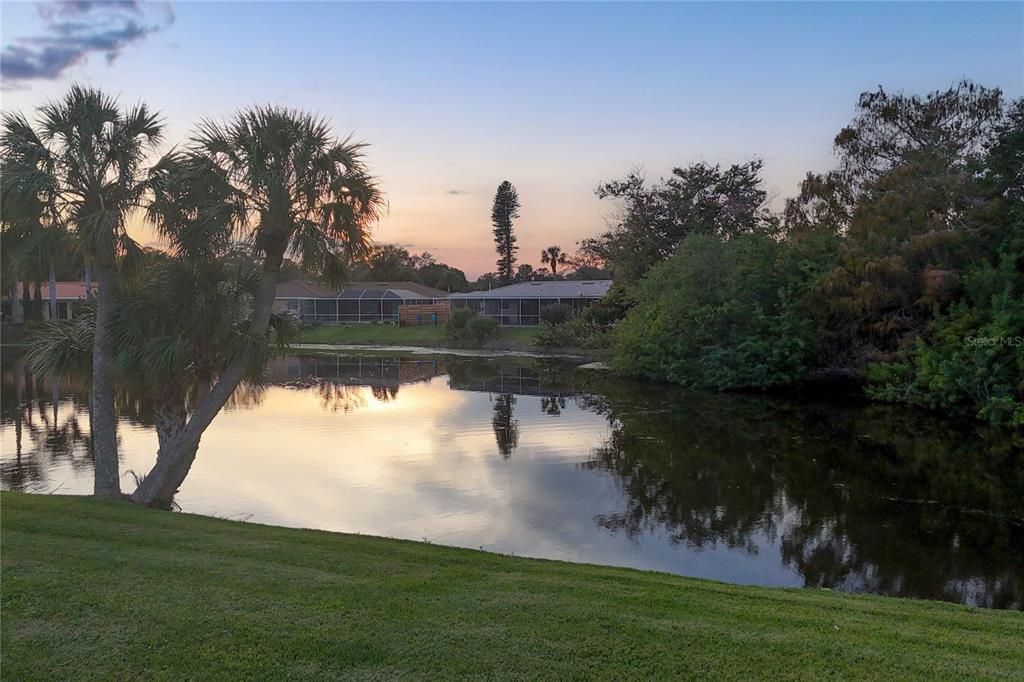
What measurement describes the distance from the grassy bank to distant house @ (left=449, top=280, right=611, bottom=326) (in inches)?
70.9

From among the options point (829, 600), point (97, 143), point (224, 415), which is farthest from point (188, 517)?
point (224, 415)

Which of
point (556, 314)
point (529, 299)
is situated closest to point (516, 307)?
point (529, 299)

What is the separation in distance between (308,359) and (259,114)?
90.5 ft

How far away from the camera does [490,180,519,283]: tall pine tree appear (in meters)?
75.4

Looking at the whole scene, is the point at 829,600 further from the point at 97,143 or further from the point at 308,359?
the point at 308,359

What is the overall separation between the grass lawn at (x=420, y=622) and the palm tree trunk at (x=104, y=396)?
313 cm

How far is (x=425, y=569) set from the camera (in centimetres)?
596

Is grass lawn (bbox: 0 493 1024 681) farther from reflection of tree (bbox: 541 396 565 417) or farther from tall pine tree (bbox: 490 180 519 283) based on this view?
tall pine tree (bbox: 490 180 519 283)

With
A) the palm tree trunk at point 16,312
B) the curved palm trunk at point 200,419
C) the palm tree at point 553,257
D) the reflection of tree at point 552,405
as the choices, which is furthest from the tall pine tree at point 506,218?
the curved palm trunk at point 200,419

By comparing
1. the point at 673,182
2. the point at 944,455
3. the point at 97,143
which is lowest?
the point at 944,455

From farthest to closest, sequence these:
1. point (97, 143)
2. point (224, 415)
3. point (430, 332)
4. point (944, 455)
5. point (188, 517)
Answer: point (430, 332) → point (224, 415) → point (944, 455) → point (97, 143) → point (188, 517)

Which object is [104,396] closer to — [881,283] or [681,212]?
[881,283]

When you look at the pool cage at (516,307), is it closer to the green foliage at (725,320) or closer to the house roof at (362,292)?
the house roof at (362,292)

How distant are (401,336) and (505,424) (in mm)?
28917
